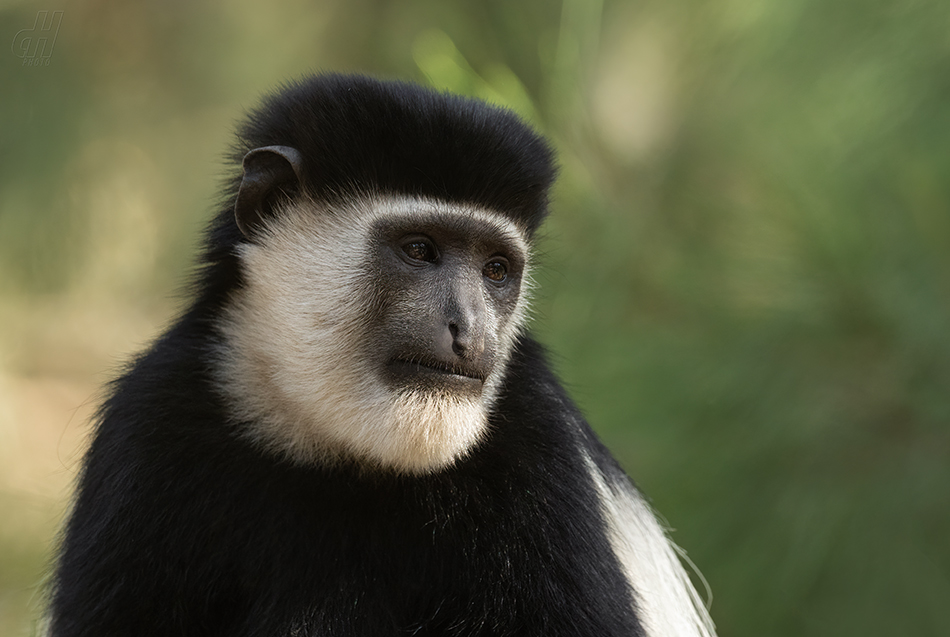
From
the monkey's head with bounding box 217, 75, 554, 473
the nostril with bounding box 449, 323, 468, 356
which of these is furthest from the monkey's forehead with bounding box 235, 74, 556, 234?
the nostril with bounding box 449, 323, 468, 356

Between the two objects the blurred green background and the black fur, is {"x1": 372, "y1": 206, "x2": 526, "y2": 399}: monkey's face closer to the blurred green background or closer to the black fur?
the black fur

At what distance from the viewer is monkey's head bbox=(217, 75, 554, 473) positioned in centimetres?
133

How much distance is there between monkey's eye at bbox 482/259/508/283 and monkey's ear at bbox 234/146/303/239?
1.13 feet

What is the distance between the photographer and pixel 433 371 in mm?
1324

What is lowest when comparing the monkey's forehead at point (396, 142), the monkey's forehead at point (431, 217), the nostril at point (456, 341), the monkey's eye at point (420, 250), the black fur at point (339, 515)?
the black fur at point (339, 515)

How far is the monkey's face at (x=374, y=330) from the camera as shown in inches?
52.0

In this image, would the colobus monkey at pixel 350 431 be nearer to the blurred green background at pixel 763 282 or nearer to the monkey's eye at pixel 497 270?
the monkey's eye at pixel 497 270

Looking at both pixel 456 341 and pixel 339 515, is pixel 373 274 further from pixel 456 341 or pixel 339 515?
pixel 339 515

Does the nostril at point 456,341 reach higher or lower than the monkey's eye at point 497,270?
lower

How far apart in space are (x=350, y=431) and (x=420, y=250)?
303 mm

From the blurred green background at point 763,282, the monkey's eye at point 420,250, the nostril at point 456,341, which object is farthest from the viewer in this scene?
the blurred green background at point 763,282

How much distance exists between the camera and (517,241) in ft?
5.05

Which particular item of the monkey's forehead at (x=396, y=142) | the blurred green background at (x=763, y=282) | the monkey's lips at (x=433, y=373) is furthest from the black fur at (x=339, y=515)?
the blurred green background at (x=763, y=282)

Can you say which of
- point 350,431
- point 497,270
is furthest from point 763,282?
point 350,431
